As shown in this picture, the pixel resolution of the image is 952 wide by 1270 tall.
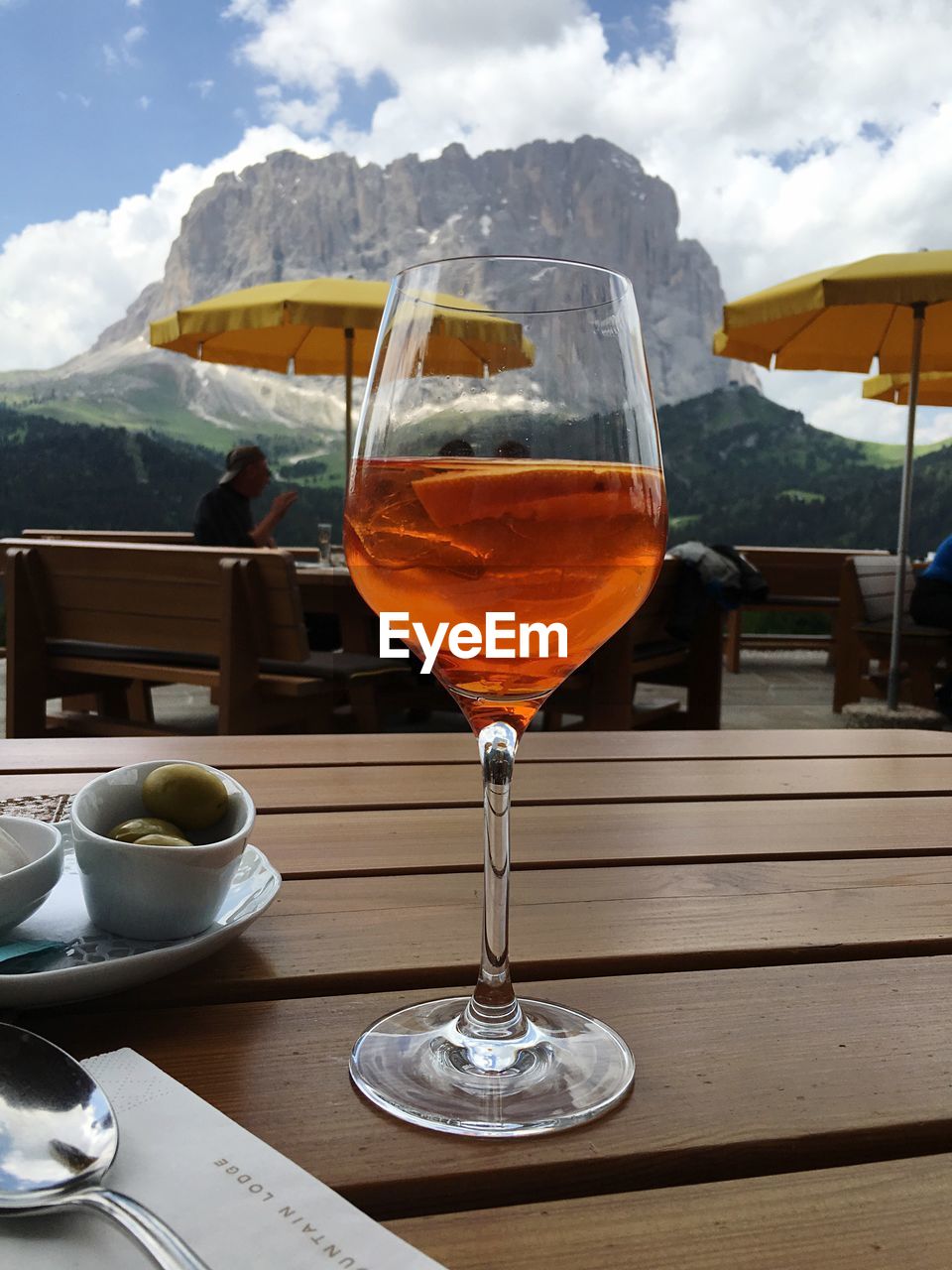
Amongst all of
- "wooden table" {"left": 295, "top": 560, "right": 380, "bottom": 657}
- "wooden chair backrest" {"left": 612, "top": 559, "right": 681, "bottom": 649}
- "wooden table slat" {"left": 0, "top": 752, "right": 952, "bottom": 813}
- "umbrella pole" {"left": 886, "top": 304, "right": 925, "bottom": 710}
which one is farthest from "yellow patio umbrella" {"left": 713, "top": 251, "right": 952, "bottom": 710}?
"wooden table slat" {"left": 0, "top": 752, "right": 952, "bottom": 813}

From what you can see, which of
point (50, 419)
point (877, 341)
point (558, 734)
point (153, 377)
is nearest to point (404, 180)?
point (153, 377)

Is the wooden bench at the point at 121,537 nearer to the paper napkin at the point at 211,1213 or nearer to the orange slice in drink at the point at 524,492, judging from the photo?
the orange slice in drink at the point at 524,492

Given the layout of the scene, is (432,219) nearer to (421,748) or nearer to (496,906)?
(421,748)

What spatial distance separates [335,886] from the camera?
756 mm

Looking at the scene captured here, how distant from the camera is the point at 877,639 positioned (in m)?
6.07

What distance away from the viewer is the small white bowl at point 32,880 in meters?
0.57

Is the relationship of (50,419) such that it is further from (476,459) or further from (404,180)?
(404,180)

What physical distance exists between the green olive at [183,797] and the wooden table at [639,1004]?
0.25ft

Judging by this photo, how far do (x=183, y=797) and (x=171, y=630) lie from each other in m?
3.15

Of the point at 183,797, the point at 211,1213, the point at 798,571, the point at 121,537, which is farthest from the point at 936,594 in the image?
the point at 211,1213

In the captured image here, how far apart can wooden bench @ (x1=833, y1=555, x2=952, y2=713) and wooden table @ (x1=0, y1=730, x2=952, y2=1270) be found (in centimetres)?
515

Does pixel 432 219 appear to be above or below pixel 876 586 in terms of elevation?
above

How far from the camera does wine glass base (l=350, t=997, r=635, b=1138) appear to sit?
0.46m

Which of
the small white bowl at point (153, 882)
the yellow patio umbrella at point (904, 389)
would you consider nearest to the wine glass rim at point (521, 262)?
the small white bowl at point (153, 882)
